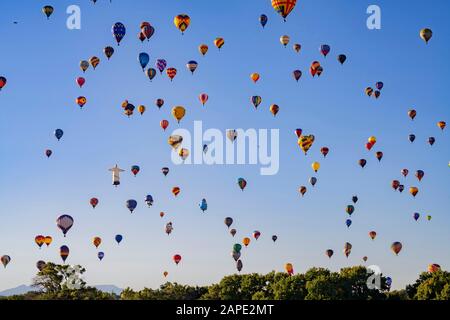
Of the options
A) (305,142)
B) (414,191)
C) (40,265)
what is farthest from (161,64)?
(40,265)

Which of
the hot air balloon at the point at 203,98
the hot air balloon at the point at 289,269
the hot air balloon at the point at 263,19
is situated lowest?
the hot air balloon at the point at 289,269

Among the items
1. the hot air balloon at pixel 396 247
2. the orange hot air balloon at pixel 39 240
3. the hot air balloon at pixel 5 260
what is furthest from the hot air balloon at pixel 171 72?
the hot air balloon at pixel 396 247

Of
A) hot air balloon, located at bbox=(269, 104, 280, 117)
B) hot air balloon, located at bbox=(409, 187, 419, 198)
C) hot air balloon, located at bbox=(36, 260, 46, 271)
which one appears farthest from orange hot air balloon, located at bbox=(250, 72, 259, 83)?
hot air balloon, located at bbox=(36, 260, 46, 271)

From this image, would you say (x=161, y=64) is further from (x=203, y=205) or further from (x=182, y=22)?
(x=203, y=205)

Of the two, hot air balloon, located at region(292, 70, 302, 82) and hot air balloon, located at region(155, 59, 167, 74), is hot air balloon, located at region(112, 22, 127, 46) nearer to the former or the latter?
hot air balloon, located at region(155, 59, 167, 74)

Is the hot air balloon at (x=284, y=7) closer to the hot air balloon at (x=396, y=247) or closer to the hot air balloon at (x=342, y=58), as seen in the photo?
the hot air balloon at (x=342, y=58)

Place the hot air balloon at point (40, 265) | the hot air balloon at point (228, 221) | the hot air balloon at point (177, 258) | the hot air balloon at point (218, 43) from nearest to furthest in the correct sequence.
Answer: the hot air balloon at point (218, 43), the hot air balloon at point (228, 221), the hot air balloon at point (177, 258), the hot air balloon at point (40, 265)
